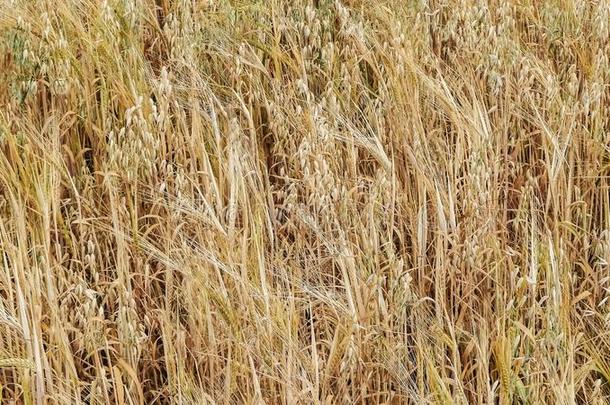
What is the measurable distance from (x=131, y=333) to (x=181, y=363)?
0.50ft

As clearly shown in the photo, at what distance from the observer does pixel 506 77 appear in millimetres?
2615

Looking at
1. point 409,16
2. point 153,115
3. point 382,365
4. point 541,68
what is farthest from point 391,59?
point 382,365

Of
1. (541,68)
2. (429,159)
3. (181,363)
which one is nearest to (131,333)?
(181,363)

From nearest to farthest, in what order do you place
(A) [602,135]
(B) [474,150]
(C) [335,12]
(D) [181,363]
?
(D) [181,363] → (B) [474,150] → (A) [602,135] → (C) [335,12]

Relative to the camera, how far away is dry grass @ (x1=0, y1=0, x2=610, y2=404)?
1971 mm

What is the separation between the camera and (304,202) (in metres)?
2.39

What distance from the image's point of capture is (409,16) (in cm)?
281

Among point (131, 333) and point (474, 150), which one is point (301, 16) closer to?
point (474, 150)

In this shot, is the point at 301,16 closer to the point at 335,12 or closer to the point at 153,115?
the point at 335,12

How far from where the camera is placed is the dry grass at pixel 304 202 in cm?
197

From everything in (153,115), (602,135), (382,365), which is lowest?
(382,365)

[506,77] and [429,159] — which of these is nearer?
[429,159]

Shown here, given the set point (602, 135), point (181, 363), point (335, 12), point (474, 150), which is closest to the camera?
point (181, 363)

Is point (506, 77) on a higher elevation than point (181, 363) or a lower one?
higher
